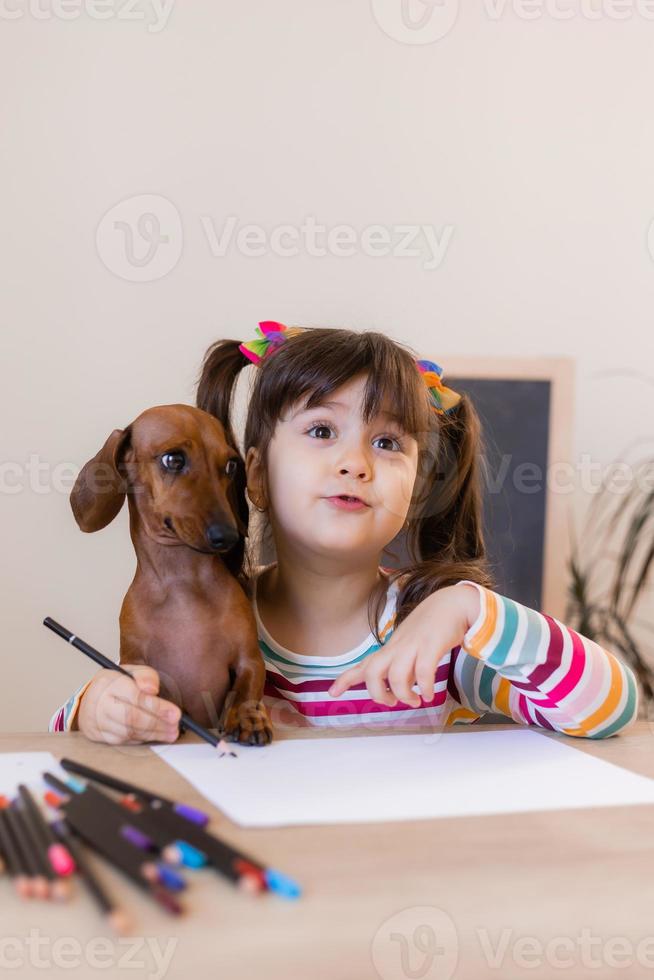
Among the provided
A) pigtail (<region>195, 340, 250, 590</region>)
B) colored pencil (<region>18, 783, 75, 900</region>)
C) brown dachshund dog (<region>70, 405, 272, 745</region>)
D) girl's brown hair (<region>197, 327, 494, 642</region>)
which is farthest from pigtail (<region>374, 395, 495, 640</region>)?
colored pencil (<region>18, 783, 75, 900</region>)

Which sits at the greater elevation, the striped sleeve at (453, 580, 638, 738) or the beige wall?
the beige wall

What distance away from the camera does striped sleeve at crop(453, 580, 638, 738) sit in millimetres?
756

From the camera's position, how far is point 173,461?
73cm

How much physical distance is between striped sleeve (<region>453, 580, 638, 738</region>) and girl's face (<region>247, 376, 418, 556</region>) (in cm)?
14

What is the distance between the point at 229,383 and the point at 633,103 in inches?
57.5

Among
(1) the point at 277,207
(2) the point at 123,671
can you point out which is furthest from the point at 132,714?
(1) the point at 277,207

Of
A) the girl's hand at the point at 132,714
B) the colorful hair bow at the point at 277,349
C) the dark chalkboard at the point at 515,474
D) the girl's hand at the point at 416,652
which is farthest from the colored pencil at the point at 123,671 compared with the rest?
the dark chalkboard at the point at 515,474

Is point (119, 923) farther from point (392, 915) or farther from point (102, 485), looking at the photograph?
point (102, 485)

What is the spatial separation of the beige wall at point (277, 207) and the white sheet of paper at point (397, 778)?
4.24 ft

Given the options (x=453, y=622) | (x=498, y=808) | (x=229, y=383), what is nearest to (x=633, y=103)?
(x=229, y=383)

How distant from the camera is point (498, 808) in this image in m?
0.55

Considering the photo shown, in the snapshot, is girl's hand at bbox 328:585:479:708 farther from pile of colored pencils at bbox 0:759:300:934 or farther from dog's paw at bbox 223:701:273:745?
pile of colored pencils at bbox 0:759:300:934

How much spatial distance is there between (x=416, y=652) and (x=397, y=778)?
14cm

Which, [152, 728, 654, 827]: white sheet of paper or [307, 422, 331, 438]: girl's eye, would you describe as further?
[307, 422, 331, 438]: girl's eye
